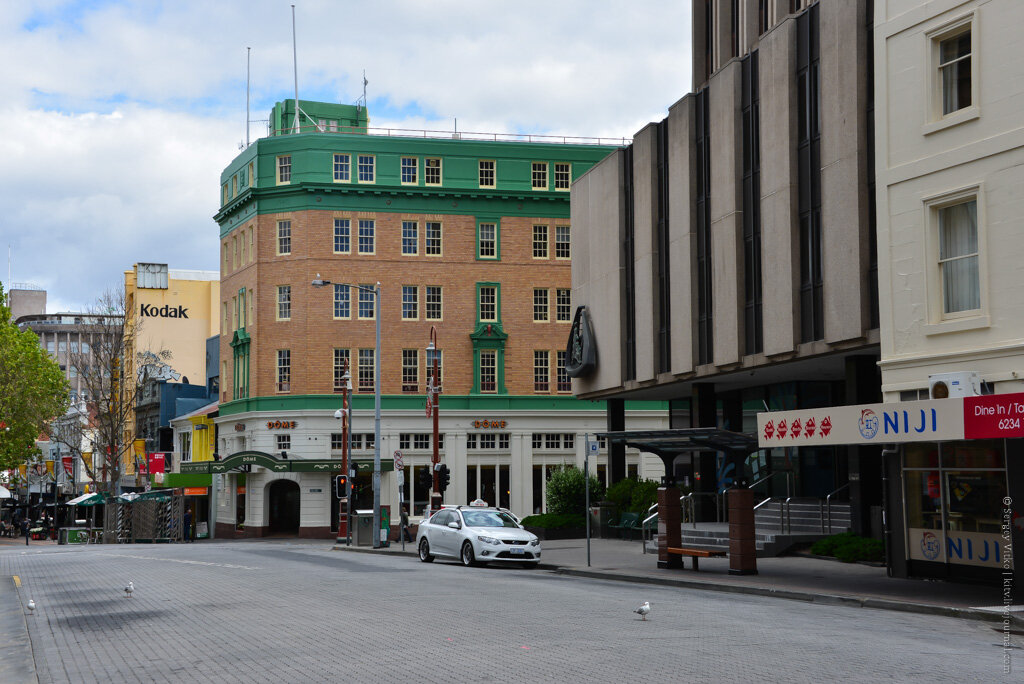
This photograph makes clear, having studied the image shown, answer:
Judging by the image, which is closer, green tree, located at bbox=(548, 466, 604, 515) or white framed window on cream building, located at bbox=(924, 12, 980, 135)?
white framed window on cream building, located at bbox=(924, 12, 980, 135)

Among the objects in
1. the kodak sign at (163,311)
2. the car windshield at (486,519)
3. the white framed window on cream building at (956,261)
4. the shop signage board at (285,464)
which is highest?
the kodak sign at (163,311)

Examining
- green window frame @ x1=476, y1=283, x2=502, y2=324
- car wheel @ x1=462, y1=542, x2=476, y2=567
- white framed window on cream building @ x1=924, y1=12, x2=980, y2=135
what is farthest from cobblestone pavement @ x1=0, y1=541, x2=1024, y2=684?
green window frame @ x1=476, y1=283, x2=502, y2=324

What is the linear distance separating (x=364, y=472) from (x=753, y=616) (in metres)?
43.0

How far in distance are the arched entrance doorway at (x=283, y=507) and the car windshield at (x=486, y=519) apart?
3040cm

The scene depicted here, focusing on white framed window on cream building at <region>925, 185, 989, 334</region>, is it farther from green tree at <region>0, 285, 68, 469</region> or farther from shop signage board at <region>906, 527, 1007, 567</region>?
green tree at <region>0, 285, 68, 469</region>

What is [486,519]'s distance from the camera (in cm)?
2981

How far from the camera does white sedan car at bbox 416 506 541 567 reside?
28.2 metres

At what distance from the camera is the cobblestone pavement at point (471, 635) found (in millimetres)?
11375

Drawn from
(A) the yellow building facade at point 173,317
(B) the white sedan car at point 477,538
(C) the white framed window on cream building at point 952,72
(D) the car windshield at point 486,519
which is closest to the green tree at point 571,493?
(B) the white sedan car at point 477,538

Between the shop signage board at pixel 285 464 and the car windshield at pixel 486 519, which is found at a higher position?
the shop signage board at pixel 285 464

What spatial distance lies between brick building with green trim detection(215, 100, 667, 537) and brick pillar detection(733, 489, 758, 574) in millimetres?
34588

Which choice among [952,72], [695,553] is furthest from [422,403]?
[952,72]

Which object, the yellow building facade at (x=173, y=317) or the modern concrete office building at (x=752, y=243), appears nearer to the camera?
the modern concrete office building at (x=752, y=243)

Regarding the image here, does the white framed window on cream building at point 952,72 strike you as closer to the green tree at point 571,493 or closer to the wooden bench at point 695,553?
the wooden bench at point 695,553
